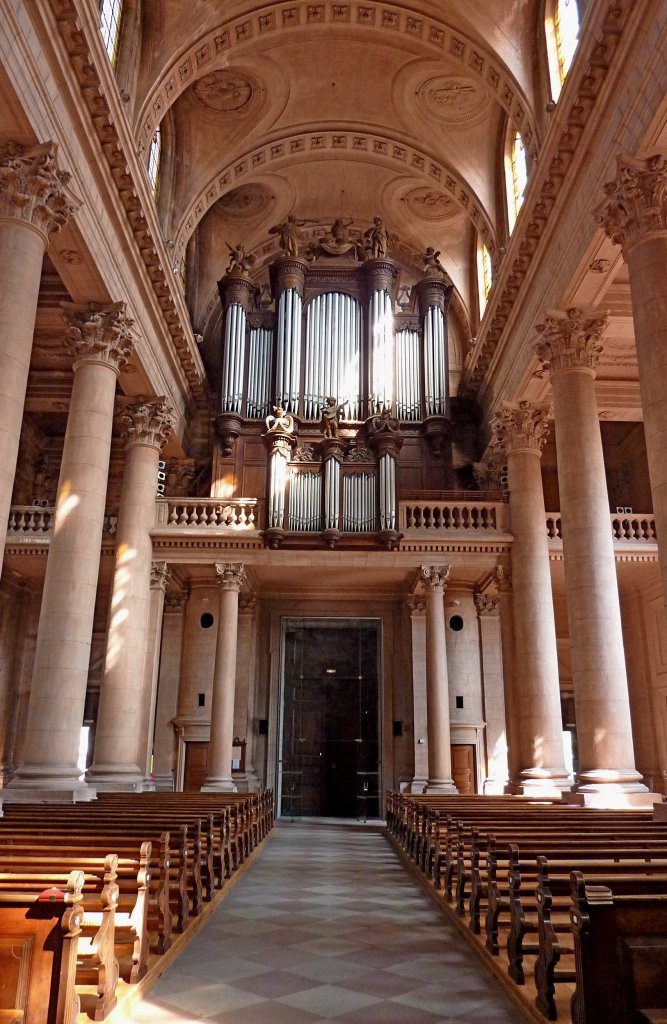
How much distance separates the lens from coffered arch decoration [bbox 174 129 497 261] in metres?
21.6

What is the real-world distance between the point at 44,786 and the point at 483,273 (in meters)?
19.3

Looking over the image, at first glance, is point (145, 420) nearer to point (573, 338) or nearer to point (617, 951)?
point (573, 338)

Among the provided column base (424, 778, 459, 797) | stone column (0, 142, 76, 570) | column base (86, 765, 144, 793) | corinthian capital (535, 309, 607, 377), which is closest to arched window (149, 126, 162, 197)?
stone column (0, 142, 76, 570)

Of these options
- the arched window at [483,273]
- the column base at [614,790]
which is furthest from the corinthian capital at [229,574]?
the arched window at [483,273]

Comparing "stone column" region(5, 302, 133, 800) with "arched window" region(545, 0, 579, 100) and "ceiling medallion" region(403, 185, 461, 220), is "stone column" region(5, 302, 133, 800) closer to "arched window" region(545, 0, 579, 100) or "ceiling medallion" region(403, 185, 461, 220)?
"arched window" region(545, 0, 579, 100)

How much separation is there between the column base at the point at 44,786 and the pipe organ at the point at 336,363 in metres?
9.97

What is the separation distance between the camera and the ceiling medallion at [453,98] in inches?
802

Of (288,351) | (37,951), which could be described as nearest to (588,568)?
(37,951)

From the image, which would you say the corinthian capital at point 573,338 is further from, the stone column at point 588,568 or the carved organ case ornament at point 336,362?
the carved organ case ornament at point 336,362

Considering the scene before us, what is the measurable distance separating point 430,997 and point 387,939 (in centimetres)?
182

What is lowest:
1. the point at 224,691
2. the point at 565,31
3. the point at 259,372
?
the point at 224,691

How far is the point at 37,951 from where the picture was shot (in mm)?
3723

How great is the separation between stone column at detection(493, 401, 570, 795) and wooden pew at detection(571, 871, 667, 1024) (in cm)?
1263

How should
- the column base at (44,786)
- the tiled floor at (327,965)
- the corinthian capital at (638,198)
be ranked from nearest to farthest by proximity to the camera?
the tiled floor at (327,965) < the corinthian capital at (638,198) < the column base at (44,786)
